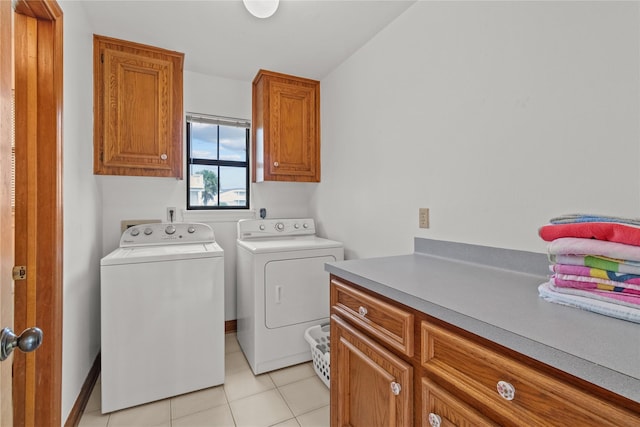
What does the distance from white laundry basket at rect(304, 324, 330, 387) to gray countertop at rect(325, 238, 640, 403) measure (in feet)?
3.12

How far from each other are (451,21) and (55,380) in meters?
2.52

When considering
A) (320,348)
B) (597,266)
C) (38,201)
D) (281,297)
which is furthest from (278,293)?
(597,266)

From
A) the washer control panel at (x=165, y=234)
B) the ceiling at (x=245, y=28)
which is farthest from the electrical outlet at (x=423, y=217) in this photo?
the washer control panel at (x=165, y=234)

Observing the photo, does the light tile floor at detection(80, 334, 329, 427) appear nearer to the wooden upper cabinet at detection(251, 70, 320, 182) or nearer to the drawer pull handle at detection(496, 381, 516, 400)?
the drawer pull handle at detection(496, 381, 516, 400)

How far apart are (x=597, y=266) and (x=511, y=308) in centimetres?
24

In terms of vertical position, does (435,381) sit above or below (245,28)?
below

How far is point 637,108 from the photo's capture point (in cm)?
92

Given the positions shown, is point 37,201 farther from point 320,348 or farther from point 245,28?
point 320,348

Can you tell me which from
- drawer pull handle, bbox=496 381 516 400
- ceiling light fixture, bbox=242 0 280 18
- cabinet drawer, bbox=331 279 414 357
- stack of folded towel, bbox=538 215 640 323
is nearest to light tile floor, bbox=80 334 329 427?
cabinet drawer, bbox=331 279 414 357

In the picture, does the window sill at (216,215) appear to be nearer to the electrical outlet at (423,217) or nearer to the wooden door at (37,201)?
the wooden door at (37,201)

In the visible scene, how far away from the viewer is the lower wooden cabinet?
56 centimetres

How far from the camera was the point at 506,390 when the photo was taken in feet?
2.15

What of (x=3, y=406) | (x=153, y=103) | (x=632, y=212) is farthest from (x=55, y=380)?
(x=632, y=212)

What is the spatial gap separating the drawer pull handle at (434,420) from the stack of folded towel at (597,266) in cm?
45
